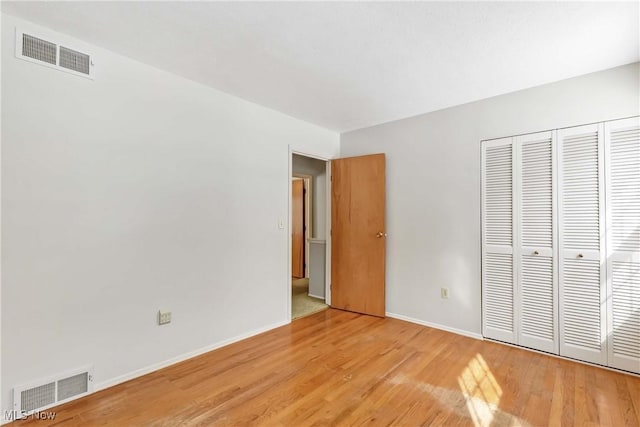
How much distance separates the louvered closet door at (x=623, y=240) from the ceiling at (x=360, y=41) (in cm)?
63

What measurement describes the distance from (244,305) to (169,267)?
2.87 feet

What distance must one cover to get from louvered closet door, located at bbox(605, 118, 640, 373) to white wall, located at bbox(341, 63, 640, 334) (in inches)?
9.5

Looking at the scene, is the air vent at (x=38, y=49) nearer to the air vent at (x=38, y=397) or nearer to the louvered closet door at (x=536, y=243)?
the air vent at (x=38, y=397)

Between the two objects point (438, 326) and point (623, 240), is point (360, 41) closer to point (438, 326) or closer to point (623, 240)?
point (623, 240)

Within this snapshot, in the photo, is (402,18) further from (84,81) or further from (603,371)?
(603,371)

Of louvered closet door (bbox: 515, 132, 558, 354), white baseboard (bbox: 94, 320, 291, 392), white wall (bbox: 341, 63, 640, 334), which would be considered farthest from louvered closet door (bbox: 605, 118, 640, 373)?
white baseboard (bbox: 94, 320, 291, 392)

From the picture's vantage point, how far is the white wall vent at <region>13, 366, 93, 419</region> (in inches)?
70.1

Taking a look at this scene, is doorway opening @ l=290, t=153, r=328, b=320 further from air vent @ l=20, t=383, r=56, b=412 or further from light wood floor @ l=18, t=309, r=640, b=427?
air vent @ l=20, t=383, r=56, b=412

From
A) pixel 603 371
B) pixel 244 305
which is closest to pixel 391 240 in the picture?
pixel 244 305

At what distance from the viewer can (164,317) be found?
240cm

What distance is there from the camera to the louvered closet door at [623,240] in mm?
2266

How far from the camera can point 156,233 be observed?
2373 mm

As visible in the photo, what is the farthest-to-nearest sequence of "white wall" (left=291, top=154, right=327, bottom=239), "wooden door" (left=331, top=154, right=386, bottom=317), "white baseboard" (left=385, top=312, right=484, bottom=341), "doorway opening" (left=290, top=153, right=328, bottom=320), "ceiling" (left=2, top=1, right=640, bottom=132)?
"white wall" (left=291, top=154, right=327, bottom=239)
"doorway opening" (left=290, top=153, right=328, bottom=320)
"wooden door" (left=331, top=154, right=386, bottom=317)
"white baseboard" (left=385, top=312, right=484, bottom=341)
"ceiling" (left=2, top=1, right=640, bottom=132)

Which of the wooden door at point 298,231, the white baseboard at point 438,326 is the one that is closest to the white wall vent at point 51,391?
the white baseboard at point 438,326
